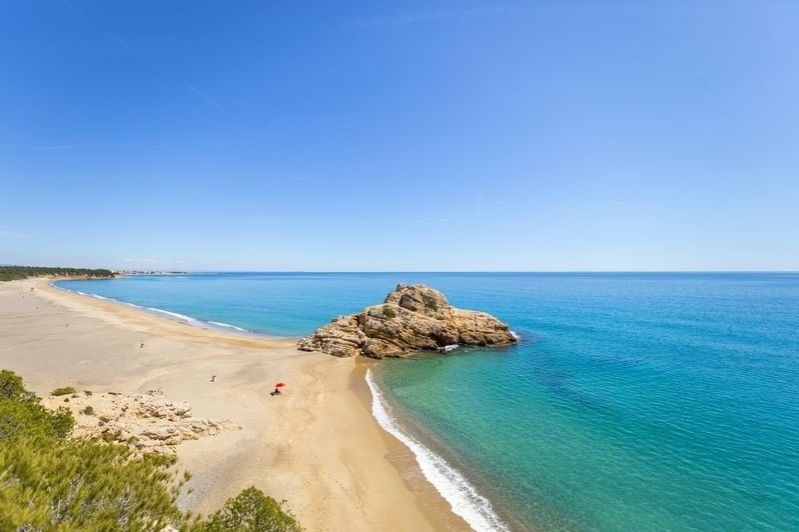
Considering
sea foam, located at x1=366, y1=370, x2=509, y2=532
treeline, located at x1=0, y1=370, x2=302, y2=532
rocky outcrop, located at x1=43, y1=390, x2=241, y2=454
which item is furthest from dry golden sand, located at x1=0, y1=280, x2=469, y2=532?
treeline, located at x1=0, y1=370, x2=302, y2=532

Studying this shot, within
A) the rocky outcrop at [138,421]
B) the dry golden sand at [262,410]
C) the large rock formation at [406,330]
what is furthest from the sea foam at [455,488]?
the large rock formation at [406,330]

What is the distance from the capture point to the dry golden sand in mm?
17594

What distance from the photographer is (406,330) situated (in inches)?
1969

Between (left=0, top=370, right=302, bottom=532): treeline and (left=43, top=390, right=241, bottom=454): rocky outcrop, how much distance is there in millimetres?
9265

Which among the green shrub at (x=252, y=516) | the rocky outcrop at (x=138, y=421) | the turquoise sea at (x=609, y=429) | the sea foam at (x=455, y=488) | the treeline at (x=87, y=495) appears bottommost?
the sea foam at (x=455, y=488)

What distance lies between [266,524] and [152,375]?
32042 mm

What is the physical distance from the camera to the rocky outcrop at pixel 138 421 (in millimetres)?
19391

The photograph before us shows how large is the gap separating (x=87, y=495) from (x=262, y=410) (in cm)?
2146

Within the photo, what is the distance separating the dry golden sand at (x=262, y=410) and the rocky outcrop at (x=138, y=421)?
1152mm

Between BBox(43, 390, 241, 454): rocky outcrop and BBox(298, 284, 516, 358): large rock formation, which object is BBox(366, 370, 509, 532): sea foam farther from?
BBox(298, 284, 516, 358): large rock formation

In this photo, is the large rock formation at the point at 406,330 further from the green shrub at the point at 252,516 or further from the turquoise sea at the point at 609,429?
the green shrub at the point at 252,516

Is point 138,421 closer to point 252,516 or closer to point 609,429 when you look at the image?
point 252,516

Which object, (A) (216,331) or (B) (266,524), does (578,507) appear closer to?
(B) (266,524)

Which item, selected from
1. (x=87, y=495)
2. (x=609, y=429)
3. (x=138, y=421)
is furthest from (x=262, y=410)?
(x=609, y=429)
